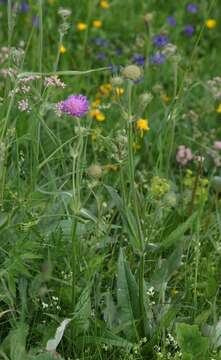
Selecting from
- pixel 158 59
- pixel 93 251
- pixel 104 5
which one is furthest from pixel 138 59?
pixel 93 251

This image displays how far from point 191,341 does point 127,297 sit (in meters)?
0.20

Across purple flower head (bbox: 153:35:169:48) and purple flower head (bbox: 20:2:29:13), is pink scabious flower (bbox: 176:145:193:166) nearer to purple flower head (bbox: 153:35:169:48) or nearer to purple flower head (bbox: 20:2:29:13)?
purple flower head (bbox: 153:35:169:48)

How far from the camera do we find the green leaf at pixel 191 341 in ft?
5.73

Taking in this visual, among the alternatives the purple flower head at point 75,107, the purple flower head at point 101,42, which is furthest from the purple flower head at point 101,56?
the purple flower head at point 75,107

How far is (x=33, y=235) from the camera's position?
1.90 metres

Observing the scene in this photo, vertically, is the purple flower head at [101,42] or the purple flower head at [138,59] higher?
the purple flower head at [138,59]

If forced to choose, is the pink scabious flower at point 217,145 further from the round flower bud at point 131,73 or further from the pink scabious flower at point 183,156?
the round flower bud at point 131,73

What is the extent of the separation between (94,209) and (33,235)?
399 mm

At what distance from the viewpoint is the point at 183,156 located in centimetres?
266

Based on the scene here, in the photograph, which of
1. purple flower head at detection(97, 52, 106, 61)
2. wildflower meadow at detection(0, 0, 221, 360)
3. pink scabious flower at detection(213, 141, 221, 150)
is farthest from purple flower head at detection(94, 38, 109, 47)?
wildflower meadow at detection(0, 0, 221, 360)

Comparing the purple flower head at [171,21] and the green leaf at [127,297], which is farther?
the purple flower head at [171,21]

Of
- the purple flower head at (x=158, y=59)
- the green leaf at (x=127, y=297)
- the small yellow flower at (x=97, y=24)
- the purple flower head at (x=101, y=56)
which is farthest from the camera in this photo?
the small yellow flower at (x=97, y=24)

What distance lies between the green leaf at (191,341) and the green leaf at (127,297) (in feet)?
0.45

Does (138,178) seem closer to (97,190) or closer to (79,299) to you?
(97,190)
